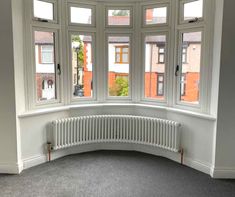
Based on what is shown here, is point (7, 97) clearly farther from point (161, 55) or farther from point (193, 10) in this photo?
point (193, 10)

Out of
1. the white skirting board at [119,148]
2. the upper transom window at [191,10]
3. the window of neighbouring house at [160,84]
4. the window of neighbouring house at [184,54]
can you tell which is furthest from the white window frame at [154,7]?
the white skirting board at [119,148]

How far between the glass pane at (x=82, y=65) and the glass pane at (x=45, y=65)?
1.27ft

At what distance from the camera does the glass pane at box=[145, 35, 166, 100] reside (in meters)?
4.45

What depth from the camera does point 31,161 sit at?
3938 millimetres

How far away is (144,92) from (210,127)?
142 centimetres

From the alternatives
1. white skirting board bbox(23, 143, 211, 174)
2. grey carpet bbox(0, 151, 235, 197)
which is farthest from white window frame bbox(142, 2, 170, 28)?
grey carpet bbox(0, 151, 235, 197)

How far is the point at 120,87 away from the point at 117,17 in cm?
127

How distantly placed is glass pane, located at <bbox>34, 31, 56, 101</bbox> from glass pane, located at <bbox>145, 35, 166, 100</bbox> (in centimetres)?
163

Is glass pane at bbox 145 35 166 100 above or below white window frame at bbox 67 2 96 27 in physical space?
below

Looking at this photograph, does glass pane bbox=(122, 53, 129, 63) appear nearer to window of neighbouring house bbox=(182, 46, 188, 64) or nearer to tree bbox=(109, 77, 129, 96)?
tree bbox=(109, 77, 129, 96)

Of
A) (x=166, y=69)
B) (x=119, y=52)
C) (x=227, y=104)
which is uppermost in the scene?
(x=119, y=52)

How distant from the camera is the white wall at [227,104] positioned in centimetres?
→ 331

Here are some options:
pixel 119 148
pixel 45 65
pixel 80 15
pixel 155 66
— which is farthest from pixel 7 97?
pixel 155 66

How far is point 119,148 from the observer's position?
15.4 feet
